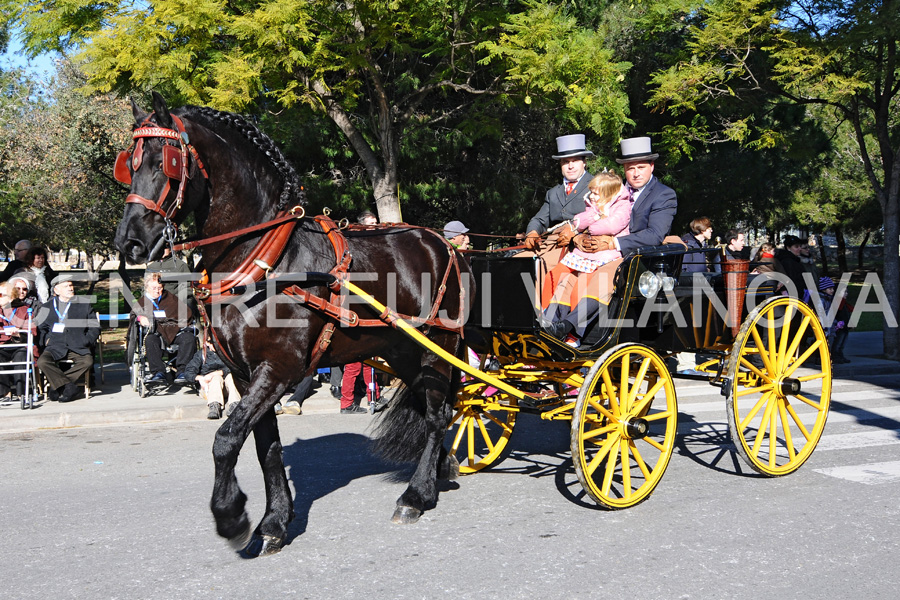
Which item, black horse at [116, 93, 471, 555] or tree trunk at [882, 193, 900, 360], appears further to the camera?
tree trunk at [882, 193, 900, 360]

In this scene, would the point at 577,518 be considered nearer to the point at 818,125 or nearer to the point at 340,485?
the point at 340,485

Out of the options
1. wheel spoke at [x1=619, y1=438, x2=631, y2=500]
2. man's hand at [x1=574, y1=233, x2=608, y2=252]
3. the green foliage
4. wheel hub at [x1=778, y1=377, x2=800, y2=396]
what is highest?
the green foliage

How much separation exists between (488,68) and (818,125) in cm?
1025

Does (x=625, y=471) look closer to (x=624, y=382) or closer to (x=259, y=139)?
(x=624, y=382)

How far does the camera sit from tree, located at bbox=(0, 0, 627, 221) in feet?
33.1

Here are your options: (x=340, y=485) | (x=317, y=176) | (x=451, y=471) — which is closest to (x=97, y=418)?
(x=340, y=485)

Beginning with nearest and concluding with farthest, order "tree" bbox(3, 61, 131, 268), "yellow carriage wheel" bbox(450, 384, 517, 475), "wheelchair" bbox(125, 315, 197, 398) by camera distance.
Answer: "yellow carriage wheel" bbox(450, 384, 517, 475) → "wheelchair" bbox(125, 315, 197, 398) → "tree" bbox(3, 61, 131, 268)

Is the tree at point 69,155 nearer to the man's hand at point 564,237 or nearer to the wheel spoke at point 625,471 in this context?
the man's hand at point 564,237

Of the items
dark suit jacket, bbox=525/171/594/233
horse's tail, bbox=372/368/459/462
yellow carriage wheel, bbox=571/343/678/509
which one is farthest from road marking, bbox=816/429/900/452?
horse's tail, bbox=372/368/459/462

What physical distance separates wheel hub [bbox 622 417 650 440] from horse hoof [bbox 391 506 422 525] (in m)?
1.47

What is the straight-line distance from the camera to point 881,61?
12312mm

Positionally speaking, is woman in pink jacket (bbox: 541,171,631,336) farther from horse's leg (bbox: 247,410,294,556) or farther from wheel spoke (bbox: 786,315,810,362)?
horse's leg (bbox: 247,410,294,556)

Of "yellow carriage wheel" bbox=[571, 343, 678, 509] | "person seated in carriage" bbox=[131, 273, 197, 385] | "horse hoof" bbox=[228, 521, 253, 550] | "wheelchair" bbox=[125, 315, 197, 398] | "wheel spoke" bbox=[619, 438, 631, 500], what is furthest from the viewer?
"person seated in carriage" bbox=[131, 273, 197, 385]

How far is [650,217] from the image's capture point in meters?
6.06
